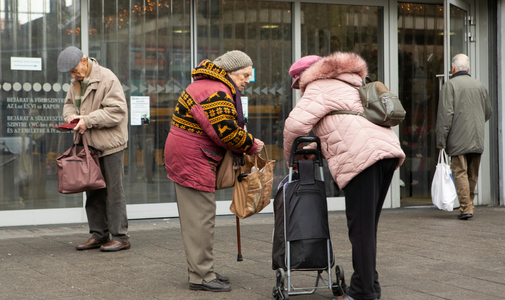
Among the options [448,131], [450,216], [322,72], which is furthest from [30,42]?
[450,216]

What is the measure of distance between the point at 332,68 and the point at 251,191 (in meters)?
1.12

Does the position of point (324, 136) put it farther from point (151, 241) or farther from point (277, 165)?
point (277, 165)

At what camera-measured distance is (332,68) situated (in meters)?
3.80

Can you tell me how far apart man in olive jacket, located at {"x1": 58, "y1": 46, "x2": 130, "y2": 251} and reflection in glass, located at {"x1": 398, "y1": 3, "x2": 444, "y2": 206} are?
5180 millimetres

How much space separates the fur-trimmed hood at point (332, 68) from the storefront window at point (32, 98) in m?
4.84

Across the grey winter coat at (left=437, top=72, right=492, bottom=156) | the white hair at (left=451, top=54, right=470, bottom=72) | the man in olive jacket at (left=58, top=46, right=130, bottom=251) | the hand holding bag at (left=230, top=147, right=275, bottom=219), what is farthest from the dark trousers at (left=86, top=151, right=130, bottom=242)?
the white hair at (left=451, top=54, right=470, bottom=72)

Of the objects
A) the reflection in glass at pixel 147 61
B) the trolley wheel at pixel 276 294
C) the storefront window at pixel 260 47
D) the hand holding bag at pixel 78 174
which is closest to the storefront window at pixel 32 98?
the reflection in glass at pixel 147 61

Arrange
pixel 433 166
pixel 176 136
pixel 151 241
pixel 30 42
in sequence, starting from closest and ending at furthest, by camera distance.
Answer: pixel 176 136 < pixel 151 241 < pixel 30 42 < pixel 433 166

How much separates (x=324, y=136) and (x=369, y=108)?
1.14 feet

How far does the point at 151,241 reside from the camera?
Answer: 6.33m

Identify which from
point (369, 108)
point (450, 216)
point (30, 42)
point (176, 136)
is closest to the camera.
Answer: point (369, 108)

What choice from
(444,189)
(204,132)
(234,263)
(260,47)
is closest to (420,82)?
(444,189)

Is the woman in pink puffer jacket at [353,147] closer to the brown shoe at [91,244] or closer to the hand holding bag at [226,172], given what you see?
the hand holding bag at [226,172]

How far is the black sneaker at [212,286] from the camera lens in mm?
4234
